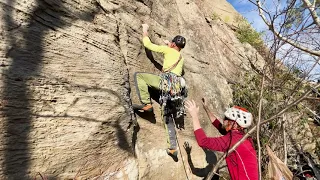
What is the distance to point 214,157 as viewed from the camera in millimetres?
6562

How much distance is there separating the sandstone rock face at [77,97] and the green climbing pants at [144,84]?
0.44 feet

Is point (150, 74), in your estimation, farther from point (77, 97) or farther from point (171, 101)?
point (77, 97)

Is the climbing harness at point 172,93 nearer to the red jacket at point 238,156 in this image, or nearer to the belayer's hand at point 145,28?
the belayer's hand at point 145,28

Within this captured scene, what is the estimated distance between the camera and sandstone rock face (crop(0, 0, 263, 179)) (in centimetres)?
325

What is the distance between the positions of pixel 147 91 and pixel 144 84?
0.14m

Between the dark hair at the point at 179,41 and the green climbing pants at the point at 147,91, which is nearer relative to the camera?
the green climbing pants at the point at 147,91

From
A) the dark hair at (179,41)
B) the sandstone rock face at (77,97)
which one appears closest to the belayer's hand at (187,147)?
the sandstone rock face at (77,97)

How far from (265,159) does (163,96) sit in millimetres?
3375

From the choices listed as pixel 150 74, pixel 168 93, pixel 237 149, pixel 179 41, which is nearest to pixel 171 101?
pixel 168 93

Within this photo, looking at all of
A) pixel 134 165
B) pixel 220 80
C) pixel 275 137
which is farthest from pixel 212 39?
pixel 134 165

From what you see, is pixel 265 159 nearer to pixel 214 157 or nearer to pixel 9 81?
pixel 214 157

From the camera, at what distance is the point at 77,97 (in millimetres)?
3793

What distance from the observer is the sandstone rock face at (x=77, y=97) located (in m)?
3.25

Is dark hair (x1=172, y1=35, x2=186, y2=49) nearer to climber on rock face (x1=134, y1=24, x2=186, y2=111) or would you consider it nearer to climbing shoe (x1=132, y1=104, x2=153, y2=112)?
climber on rock face (x1=134, y1=24, x2=186, y2=111)
